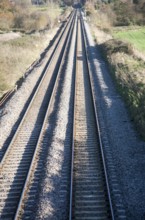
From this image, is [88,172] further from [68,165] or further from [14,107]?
[14,107]

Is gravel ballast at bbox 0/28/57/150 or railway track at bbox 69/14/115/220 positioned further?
gravel ballast at bbox 0/28/57/150

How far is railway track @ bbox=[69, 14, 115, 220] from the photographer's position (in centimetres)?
1173

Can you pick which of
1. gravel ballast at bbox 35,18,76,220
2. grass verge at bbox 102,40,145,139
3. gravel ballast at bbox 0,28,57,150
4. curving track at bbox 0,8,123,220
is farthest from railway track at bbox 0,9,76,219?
grass verge at bbox 102,40,145,139

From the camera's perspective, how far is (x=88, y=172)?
46.4 ft

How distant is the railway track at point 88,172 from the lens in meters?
11.7

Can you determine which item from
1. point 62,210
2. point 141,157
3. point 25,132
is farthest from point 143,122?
point 62,210

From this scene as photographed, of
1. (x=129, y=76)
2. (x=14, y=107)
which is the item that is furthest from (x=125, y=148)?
(x=129, y=76)

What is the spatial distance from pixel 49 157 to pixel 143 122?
5585 millimetres

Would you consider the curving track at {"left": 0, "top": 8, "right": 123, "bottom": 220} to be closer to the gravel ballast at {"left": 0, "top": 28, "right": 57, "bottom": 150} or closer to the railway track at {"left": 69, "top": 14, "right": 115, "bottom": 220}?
the railway track at {"left": 69, "top": 14, "right": 115, "bottom": 220}

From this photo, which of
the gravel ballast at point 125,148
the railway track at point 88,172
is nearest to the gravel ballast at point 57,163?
the railway track at point 88,172

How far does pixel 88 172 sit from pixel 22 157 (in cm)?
311

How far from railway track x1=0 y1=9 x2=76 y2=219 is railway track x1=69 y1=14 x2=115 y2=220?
1.53 m

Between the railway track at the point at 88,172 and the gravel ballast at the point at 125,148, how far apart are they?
59 cm

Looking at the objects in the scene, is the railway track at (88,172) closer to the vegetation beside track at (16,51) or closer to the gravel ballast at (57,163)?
the gravel ballast at (57,163)
